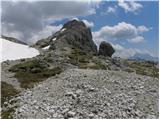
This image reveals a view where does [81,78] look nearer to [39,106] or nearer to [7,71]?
[39,106]

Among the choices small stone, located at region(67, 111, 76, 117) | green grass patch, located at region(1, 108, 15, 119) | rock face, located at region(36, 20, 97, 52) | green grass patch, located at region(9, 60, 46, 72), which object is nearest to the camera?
small stone, located at region(67, 111, 76, 117)

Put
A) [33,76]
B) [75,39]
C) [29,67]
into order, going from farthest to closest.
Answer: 1. [75,39]
2. [29,67]
3. [33,76]

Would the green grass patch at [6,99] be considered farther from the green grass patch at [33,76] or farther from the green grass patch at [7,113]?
the green grass patch at [33,76]

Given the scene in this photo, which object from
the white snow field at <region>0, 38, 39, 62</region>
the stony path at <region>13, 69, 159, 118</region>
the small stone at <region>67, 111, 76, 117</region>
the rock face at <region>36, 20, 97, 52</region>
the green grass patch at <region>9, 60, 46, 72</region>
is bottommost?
the small stone at <region>67, 111, 76, 117</region>

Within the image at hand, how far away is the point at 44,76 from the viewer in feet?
284

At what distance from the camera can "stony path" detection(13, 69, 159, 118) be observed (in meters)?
39.8

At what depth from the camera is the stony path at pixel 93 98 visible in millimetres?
39812

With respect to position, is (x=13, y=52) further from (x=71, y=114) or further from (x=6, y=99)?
(x=71, y=114)

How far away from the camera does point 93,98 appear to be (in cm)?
4338

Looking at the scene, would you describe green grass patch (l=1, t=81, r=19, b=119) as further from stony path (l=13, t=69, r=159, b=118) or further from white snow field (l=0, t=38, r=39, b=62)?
white snow field (l=0, t=38, r=39, b=62)

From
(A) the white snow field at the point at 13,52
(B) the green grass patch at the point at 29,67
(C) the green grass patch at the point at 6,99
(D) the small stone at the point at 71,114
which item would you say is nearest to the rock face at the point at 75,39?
(A) the white snow field at the point at 13,52

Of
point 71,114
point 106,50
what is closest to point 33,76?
point 71,114

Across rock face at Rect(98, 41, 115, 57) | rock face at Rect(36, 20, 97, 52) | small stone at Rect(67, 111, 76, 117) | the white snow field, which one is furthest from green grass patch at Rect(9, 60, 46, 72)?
rock face at Rect(98, 41, 115, 57)

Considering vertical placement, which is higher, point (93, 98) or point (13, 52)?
point (13, 52)
